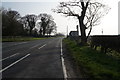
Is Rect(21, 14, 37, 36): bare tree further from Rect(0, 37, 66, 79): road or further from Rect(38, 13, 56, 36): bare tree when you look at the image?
Rect(0, 37, 66, 79): road

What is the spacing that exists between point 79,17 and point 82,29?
242 cm

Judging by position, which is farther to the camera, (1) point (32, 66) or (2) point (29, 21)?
(2) point (29, 21)

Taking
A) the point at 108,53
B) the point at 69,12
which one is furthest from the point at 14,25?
the point at 108,53

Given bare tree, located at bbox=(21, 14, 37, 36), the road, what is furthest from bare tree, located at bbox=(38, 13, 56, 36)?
the road

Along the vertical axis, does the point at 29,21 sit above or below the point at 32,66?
above

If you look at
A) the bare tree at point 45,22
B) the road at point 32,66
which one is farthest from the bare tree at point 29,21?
the road at point 32,66

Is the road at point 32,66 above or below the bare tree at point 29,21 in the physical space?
below

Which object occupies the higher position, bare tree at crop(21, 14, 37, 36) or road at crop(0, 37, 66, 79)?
bare tree at crop(21, 14, 37, 36)

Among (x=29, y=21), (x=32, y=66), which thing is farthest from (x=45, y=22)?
(x=32, y=66)

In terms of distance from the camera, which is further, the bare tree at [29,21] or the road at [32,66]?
the bare tree at [29,21]

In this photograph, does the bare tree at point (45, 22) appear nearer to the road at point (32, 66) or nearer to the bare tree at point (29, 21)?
the bare tree at point (29, 21)

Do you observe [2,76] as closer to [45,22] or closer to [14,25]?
[14,25]

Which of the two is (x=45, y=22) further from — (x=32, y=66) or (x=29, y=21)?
(x=32, y=66)

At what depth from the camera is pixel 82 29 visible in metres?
31.1
